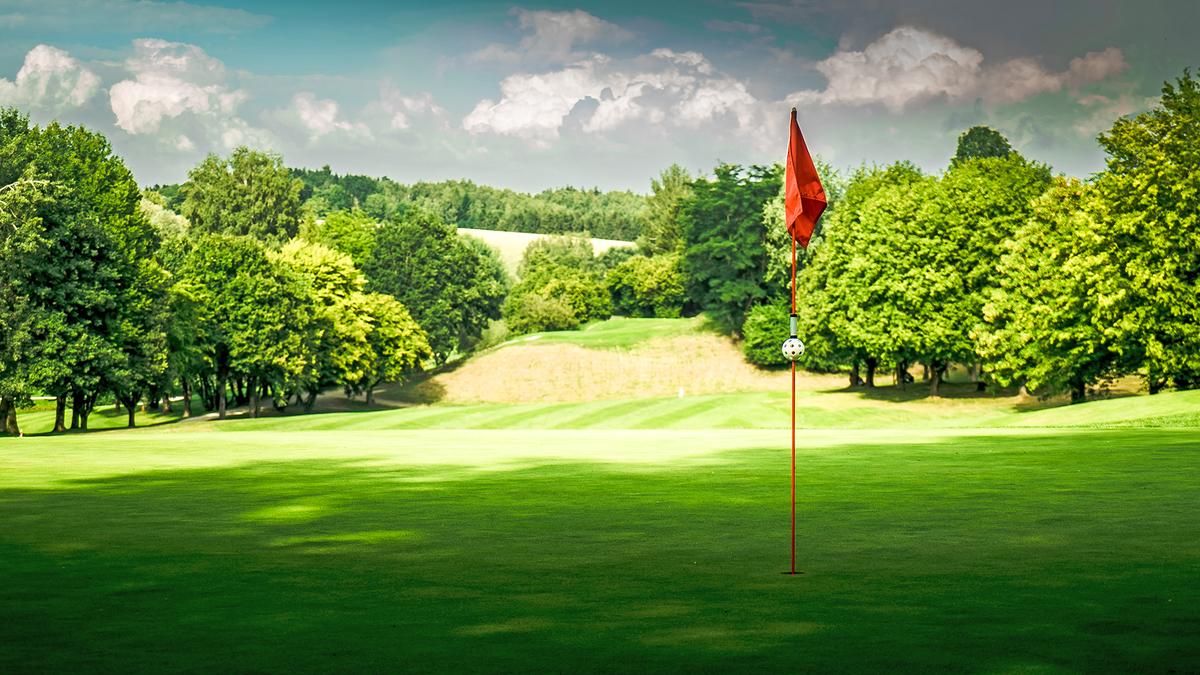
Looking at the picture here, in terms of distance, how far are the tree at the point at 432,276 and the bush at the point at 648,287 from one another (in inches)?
1167

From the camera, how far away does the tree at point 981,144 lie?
496 ft

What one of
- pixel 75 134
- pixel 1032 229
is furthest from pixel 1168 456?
pixel 75 134

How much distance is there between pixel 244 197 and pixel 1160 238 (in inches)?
3905

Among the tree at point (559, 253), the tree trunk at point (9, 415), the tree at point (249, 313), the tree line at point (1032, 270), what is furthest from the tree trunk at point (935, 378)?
the tree at point (559, 253)

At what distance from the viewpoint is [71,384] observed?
66.7 metres

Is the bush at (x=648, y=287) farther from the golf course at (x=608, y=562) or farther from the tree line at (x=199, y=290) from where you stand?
the golf course at (x=608, y=562)

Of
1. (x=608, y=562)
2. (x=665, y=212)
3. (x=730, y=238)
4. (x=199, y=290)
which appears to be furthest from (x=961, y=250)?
(x=665, y=212)

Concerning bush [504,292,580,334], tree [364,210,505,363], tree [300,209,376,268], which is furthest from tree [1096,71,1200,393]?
bush [504,292,580,334]

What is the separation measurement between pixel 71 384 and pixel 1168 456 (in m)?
56.3

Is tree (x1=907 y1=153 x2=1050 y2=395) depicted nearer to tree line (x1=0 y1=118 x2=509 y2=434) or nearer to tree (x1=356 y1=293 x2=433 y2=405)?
tree line (x1=0 y1=118 x2=509 y2=434)

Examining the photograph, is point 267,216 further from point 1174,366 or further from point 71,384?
point 1174,366

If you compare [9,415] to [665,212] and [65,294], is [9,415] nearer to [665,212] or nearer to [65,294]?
[65,294]

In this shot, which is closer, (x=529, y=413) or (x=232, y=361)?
(x=529, y=413)

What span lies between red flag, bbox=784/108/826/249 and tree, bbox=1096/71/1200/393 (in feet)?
149
